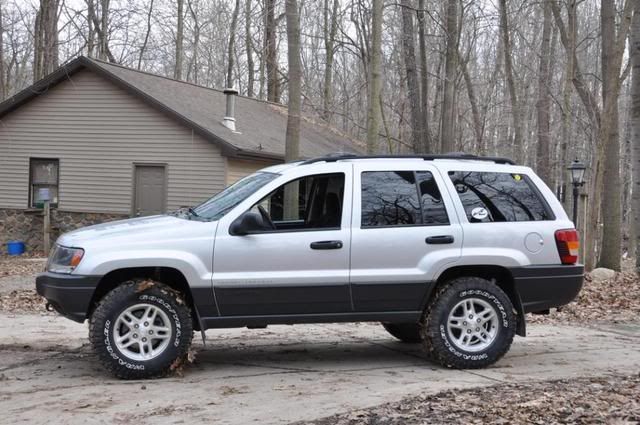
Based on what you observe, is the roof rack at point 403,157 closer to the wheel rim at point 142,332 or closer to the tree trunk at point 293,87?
the wheel rim at point 142,332

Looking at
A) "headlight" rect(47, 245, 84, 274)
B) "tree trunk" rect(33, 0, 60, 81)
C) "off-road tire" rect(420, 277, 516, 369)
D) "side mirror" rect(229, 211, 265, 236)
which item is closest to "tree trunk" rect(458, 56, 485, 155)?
"tree trunk" rect(33, 0, 60, 81)

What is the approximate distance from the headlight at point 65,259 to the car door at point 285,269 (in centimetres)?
116

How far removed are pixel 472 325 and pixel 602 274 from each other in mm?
8800

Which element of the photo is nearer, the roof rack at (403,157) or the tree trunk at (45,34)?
the roof rack at (403,157)

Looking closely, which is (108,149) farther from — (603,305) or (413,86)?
(603,305)

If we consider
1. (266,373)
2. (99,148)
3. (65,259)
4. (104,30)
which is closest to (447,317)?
(266,373)

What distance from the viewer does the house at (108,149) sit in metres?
18.8

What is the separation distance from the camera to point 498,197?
268 inches

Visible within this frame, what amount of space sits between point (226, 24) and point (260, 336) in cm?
3022

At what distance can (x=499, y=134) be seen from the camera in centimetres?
4656

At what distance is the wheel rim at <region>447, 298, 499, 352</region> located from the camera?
6.52m

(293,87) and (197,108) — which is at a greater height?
(197,108)

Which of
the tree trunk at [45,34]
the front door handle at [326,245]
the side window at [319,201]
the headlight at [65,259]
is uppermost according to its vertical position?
the tree trunk at [45,34]

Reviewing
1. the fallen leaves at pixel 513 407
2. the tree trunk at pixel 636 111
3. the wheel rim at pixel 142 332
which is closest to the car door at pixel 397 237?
the fallen leaves at pixel 513 407
